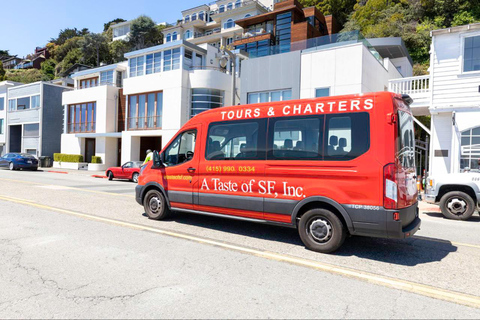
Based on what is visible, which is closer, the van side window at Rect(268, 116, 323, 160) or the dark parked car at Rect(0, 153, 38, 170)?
the van side window at Rect(268, 116, 323, 160)

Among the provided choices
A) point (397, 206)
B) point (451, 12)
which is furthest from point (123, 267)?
point (451, 12)

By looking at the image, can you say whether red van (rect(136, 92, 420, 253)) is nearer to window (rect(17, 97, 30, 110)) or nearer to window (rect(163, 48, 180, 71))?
window (rect(163, 48, 180, 71))

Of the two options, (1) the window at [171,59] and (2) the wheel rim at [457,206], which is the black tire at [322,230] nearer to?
(2) the wheel rim at [457,206]

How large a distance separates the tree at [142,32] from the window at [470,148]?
63.0 metres

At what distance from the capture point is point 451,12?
112 ft

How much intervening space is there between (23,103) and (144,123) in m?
20.1

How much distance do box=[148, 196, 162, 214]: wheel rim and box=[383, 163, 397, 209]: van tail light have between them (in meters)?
4.75

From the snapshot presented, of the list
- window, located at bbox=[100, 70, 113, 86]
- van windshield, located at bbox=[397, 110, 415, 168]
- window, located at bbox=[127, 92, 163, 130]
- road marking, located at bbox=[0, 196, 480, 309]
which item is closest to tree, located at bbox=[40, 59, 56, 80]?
window, located at bbox=[100, 70, 113, 86]

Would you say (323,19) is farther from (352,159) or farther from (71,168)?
(352,159)

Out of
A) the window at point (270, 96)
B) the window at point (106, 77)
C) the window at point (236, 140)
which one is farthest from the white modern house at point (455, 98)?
the window at point (106, 77)

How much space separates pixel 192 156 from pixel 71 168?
89.5 ft

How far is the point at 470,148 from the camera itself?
13156mm

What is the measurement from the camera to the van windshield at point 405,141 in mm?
4906

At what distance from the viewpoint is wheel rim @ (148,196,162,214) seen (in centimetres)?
735
